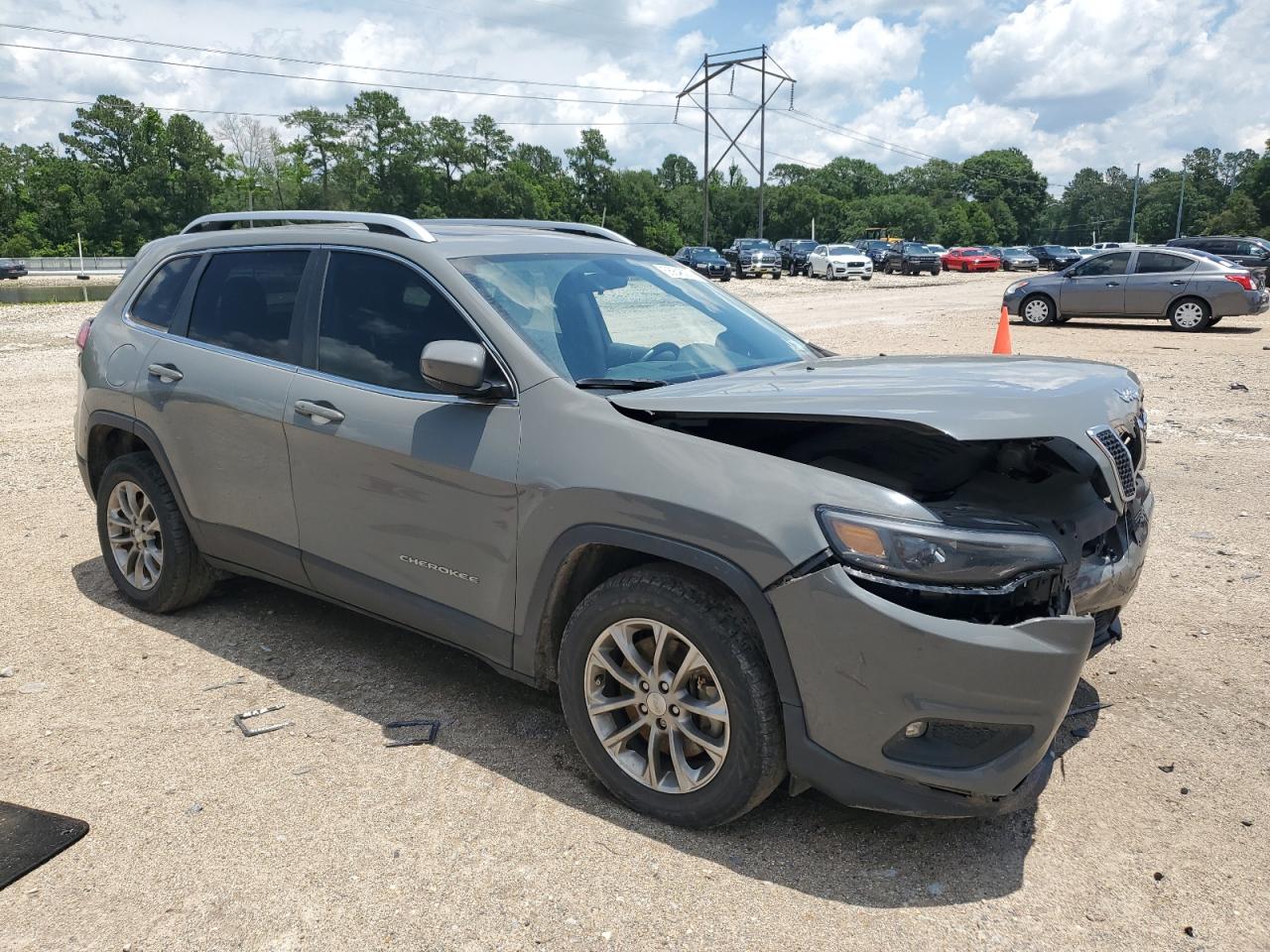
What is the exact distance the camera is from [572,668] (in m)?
3.28

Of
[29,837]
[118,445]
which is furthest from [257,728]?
[118,445]

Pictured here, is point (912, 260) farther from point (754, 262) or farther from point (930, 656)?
point (930, 656)

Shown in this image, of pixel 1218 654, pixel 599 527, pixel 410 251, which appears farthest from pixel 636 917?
pixel 1218 654

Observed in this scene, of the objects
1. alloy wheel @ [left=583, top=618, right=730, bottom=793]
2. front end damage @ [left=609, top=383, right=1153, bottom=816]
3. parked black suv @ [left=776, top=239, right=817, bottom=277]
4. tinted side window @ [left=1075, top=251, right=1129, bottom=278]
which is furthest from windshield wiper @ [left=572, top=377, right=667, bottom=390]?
parked black suv @ [left=776, top=239, right=817, bottom=277]

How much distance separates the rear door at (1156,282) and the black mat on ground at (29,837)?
2134 centimetres

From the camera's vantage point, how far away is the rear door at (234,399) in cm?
420

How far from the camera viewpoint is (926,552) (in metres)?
2.67

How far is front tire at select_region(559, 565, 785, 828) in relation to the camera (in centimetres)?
291

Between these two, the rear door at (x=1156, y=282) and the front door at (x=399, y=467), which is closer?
the front door at (x=399, y=467)

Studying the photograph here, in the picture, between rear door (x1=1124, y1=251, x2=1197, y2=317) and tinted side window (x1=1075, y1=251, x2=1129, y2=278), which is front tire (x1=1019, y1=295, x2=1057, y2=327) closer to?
tinted side window (x1=1075, y1=251, x2=1129, y2=278)

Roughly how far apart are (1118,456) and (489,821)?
89.1 inches

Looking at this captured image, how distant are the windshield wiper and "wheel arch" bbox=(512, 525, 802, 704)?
535 mm

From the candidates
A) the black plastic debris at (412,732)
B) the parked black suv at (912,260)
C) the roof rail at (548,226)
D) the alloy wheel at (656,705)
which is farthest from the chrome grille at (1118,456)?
the parked black suv at (912,260)

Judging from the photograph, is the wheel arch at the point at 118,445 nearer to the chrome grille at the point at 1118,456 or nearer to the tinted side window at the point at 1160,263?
the chrome grille at the point at 1118,456
